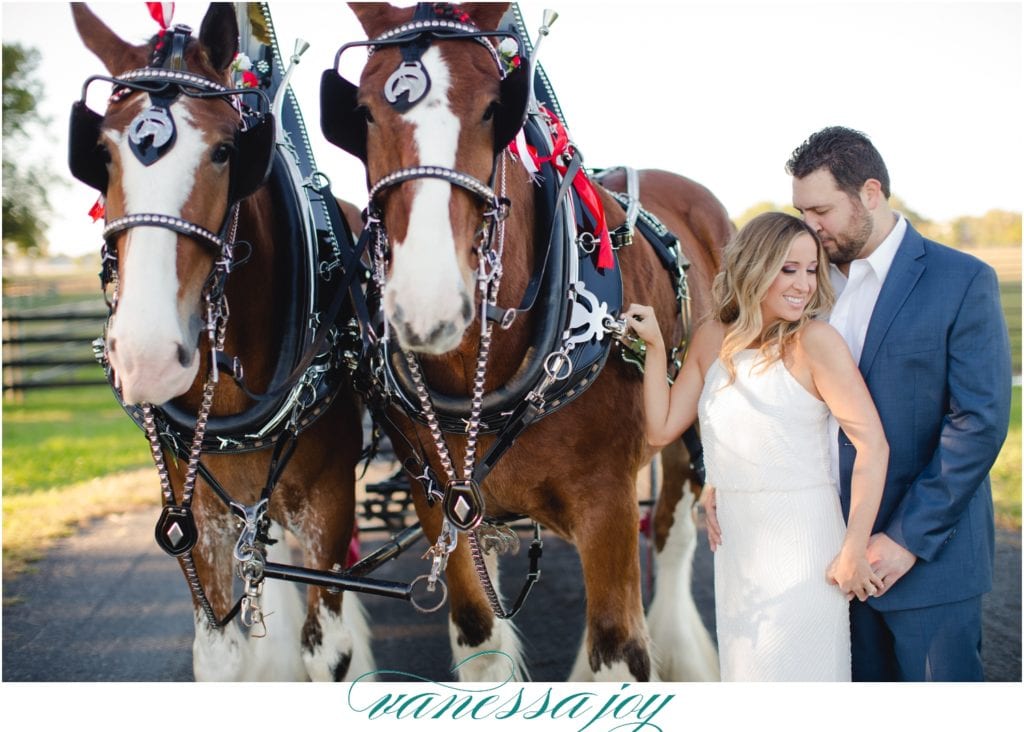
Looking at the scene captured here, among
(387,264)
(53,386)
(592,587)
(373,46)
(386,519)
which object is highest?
(373,46)

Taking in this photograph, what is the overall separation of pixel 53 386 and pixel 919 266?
11268 mm

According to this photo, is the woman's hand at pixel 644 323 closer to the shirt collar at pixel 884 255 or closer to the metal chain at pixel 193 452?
the shirt collar at pixel 884 255

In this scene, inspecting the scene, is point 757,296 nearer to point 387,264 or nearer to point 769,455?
point 769,455

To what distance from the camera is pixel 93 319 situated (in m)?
13.6

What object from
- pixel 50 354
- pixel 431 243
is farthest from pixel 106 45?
pixel 50 354

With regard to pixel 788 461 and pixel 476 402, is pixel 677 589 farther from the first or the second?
pixel 476 402

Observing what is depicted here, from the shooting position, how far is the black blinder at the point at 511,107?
1.80m

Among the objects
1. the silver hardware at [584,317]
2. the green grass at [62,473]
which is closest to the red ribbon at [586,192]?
the silver hardware at [584,317]

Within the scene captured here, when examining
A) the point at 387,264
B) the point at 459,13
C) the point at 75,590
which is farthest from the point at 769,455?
the point at 75,590

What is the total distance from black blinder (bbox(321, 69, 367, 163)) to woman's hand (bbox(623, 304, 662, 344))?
83 cm

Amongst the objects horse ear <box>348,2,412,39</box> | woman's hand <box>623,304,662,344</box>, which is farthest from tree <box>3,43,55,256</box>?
woman's hand <box>623,304,662,344</box>

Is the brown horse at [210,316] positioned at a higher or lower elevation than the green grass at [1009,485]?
higher

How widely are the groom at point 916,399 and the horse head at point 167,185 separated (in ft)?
4.72

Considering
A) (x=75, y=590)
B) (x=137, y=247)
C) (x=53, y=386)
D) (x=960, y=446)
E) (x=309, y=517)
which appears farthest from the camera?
(x=53, y=386)
